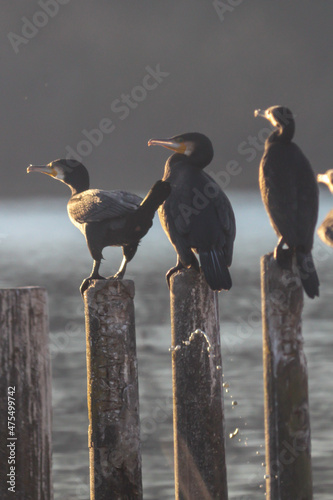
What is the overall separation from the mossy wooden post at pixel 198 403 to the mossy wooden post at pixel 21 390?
1.07 metres

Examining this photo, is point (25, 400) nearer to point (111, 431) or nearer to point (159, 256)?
point (111, 431)

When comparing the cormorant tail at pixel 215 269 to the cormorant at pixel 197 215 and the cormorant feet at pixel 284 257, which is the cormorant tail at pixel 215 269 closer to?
the cormorant at pixel 197 215

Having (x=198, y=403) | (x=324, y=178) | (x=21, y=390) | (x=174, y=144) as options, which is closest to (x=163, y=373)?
(x=324, y=178)

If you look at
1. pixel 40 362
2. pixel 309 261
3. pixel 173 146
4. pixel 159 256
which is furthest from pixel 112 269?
pixel 40 362

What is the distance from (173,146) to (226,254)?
3.35 feet

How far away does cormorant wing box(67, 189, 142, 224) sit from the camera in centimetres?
538

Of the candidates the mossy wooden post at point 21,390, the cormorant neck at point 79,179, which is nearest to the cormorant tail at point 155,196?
the mossy wooden post at point 21,390

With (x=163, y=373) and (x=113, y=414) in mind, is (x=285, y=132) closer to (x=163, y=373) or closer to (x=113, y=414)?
(x=113, y=414)

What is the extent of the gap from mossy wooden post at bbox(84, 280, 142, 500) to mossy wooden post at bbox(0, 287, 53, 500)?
552mm

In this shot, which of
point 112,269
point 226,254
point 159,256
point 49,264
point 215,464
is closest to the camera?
point 215,464

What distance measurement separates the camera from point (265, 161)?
6.00 meters

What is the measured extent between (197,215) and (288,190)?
57cm

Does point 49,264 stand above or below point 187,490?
above

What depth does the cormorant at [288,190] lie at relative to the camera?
5.51m
